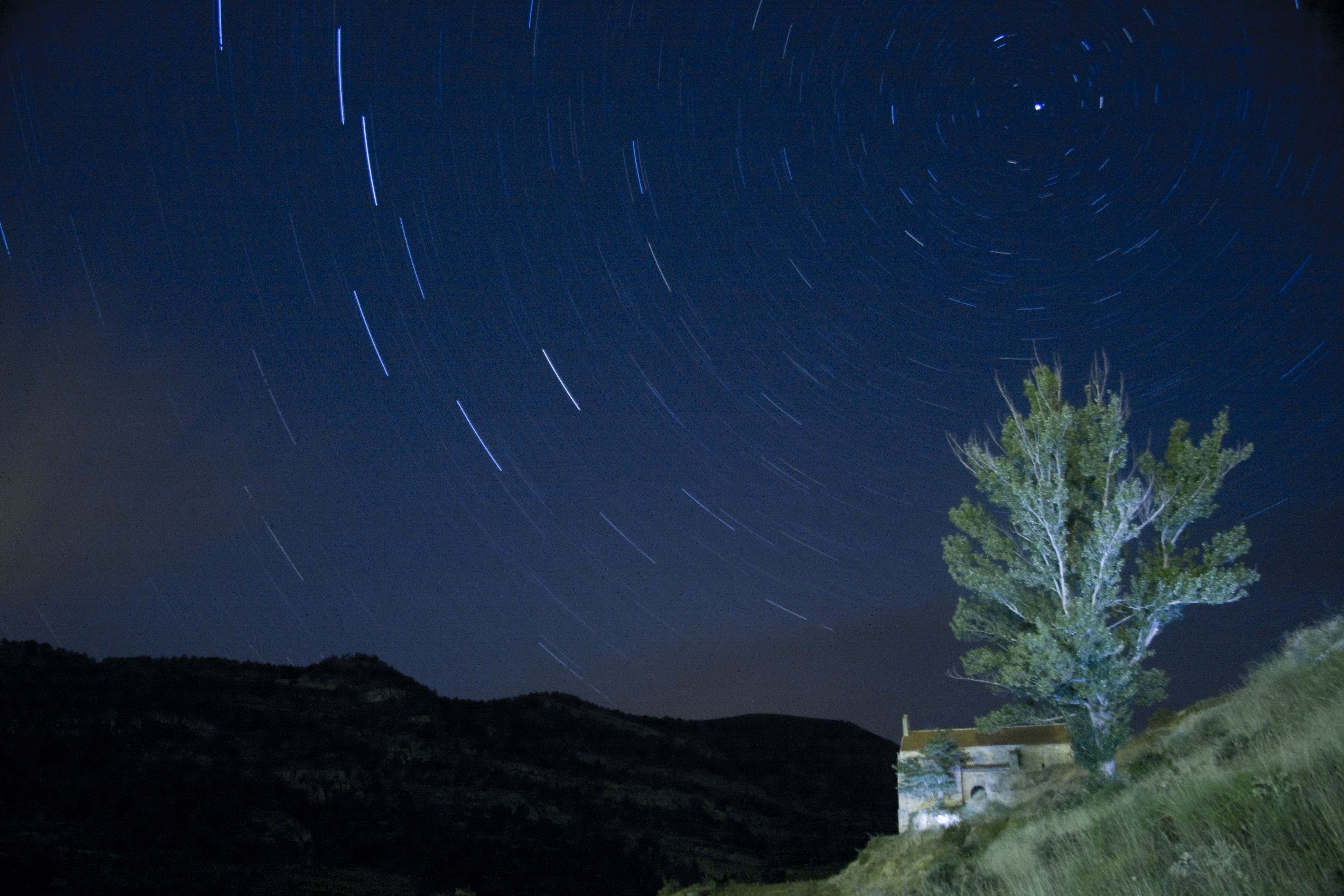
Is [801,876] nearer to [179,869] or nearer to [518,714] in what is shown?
[179,869]

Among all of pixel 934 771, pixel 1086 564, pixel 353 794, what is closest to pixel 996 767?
pixel 934 771

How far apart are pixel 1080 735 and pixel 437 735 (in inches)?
3377

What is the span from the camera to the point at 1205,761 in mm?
10062

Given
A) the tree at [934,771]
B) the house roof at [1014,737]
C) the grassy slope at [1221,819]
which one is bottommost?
the grassy slope at [1221,819]

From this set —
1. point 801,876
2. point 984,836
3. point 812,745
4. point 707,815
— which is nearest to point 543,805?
point 707,815

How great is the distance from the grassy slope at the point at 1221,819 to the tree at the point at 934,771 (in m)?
21.1

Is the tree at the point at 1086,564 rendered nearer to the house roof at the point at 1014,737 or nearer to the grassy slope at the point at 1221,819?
A: the grassy slope at the point at 1221,819

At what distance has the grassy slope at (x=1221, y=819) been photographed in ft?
16.6

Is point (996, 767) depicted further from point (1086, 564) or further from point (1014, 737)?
point (1086, 564)

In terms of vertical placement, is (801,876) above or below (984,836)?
above

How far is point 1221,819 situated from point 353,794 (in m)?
79.4

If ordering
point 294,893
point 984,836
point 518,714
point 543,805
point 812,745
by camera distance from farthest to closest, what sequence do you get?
point 812,745 < point 518,714 < point 543,805 < point 294,893 < point 984,836

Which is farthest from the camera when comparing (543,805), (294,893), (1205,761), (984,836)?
(543,805)

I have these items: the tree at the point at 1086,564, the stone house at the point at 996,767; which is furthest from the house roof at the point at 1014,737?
the tree at the point at 1086,564
